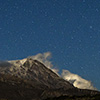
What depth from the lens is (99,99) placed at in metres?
176

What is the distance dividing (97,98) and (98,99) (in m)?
3.50

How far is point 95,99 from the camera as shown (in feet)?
603

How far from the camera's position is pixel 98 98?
18000cm

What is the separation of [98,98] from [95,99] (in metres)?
4.33

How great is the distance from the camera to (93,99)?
187 meters

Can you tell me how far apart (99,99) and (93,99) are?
11.6 m

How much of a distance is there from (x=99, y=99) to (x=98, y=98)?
3876 millimetres

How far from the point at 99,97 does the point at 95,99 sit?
409 cm

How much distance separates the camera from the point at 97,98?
181500mm

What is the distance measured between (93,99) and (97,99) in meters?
7.77

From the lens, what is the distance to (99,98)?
17838 cm

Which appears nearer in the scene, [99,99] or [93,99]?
[99,99]

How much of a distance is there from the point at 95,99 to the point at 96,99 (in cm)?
170

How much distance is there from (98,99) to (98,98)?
2.05 metres
